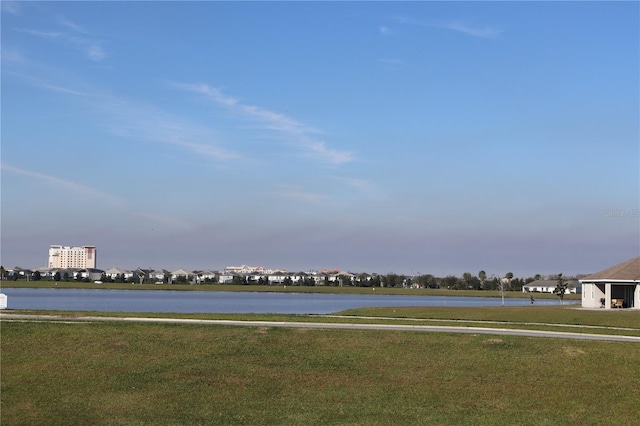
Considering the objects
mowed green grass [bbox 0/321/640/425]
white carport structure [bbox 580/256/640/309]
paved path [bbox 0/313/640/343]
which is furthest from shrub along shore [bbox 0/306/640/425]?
white carport structure [bbox 580/256/640/309]

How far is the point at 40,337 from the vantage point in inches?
1142

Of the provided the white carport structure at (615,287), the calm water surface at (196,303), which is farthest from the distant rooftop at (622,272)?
the calm water surface at (196,303)

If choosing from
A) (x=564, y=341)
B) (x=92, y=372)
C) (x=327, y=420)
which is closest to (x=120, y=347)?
(x=92, y=372)

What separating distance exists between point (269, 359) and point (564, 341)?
480 inches

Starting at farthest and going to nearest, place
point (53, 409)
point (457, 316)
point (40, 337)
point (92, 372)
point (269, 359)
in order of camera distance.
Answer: point (457, 316), point (40, 337), point (269, 359), point (92, 372), point (53, 409)

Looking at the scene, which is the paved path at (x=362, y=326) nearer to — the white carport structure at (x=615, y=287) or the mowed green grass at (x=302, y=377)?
the mowed green grass at (x=302, y=377)

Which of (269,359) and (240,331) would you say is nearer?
(269,359)

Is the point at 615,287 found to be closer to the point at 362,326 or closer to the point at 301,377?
A: the point at 362,326

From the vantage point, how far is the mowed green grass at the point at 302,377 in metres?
20.8

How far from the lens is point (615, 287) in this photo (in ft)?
215

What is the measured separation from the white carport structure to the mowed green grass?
35.7 m

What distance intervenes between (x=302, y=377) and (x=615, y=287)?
49.6 m

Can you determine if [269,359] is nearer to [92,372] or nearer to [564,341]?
[92,372]

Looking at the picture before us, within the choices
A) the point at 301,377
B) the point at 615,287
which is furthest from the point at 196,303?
the point at 301,377
